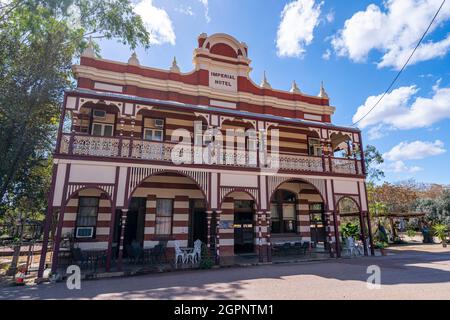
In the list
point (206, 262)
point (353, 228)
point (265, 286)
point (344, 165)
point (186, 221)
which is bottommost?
point (265, 286)

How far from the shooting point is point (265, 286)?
795 cm

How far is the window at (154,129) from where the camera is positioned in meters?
14.1

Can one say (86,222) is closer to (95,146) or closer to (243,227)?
(95,146)

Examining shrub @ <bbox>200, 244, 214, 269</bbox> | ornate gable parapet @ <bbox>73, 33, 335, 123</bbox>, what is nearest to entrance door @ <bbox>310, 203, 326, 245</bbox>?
ornate gable parapet @ <bbox>73, 33, 335, 123</bbox>

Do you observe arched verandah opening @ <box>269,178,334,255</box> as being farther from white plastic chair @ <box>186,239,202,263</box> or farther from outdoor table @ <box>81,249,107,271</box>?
outdoor table @ <box>81,249,107,271</box>

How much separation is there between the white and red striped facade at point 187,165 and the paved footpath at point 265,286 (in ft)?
6.87

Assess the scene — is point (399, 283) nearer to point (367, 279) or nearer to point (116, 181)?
point (367, 279)

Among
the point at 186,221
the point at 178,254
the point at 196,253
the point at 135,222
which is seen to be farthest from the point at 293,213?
the point at 135,222

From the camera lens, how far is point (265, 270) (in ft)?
35.0

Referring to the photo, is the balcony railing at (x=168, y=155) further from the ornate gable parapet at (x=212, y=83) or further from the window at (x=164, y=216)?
the ornate gable parapet at (x=212, y=83)

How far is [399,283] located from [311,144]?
10.8 m

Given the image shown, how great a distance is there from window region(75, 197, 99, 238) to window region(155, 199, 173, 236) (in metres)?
2.90

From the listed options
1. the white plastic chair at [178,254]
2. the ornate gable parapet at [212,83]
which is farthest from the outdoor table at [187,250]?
the ornate gable parapet at [212,83]

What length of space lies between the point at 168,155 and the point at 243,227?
6.37 m
